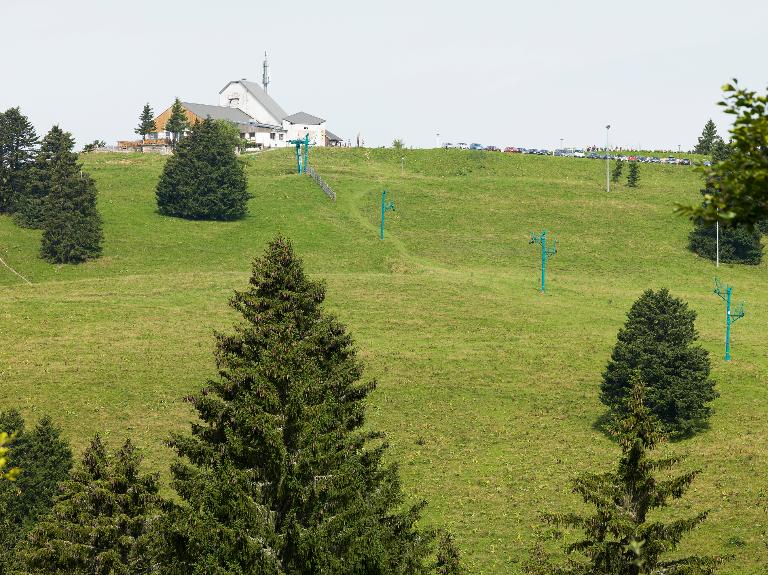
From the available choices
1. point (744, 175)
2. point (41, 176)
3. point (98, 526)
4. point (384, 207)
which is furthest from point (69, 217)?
point (744, 175)

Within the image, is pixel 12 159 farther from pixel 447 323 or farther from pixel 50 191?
pixel 447 323

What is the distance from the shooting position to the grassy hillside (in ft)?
173

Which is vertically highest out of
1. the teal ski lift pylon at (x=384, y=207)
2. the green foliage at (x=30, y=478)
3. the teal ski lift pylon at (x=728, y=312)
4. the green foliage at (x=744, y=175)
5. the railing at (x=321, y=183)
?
the green foliage at (x=744, y=175)

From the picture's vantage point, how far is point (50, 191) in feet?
334

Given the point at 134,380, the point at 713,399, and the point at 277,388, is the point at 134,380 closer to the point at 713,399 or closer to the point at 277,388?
the point at 713,399

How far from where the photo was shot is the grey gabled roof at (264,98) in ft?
618

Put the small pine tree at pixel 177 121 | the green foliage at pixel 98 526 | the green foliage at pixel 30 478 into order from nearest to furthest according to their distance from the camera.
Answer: the green foliage at pixel 98 526 < the green foliage at pixel 30 478 < the small pine tree at pixel 177 121

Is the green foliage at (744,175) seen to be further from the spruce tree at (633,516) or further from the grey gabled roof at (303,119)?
the grey gabled roof at (303,119)

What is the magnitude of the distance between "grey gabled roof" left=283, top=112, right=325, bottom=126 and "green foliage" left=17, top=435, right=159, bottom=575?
547ft

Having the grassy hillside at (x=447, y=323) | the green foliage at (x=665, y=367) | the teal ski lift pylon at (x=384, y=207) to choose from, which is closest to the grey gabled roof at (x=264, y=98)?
the grassy hillside at (x=447, y=323)

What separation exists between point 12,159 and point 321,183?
118 feet

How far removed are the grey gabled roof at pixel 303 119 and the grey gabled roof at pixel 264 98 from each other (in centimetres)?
140

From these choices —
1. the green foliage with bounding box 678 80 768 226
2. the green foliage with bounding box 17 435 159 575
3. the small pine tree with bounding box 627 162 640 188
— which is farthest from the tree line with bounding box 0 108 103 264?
the green foliage with bounding box 678 80 768 226

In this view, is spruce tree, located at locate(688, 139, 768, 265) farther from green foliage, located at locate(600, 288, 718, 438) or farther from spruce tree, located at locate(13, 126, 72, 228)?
spruce tree, located at locate(13, 126, 72, 228)
